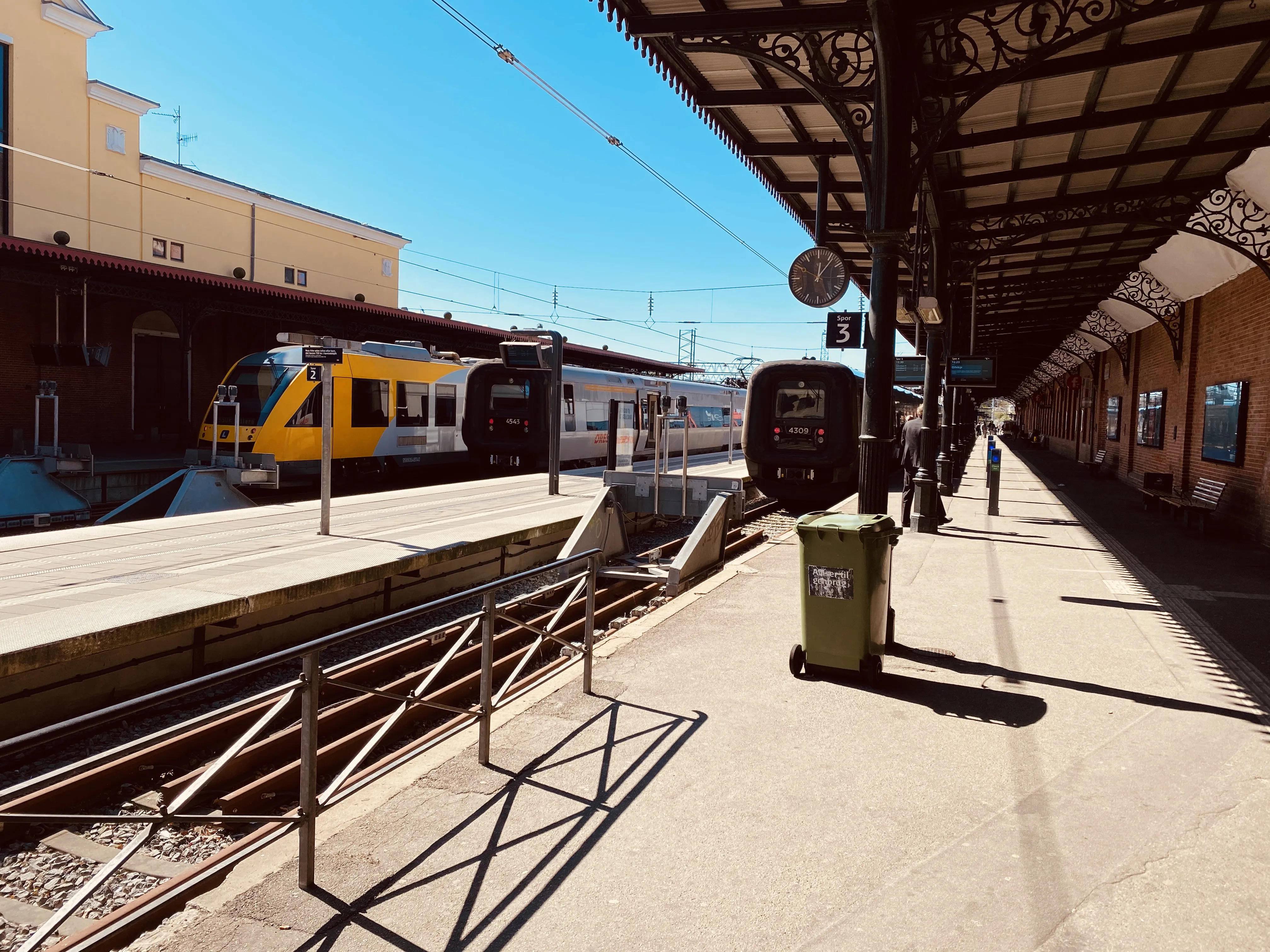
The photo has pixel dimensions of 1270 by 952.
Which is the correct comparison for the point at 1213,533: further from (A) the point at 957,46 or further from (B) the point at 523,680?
(B) the point at 523,680

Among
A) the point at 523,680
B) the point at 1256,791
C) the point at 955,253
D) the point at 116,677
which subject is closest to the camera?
the point at 1256,791

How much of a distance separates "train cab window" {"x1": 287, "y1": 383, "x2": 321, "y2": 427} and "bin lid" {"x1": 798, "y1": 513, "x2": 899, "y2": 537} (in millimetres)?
12902

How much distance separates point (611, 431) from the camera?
41.1 ft

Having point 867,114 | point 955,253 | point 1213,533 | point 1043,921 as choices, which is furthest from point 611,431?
point 1043,921

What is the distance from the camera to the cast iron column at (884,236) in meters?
6.57

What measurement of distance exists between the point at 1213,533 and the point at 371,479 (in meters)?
16.6

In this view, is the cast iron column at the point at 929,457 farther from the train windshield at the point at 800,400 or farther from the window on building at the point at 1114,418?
the window on building at the point at 1114,418

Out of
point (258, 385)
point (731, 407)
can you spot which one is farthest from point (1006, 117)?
point (731, 407)

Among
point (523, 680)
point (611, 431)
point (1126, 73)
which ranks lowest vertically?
point (523, 680)

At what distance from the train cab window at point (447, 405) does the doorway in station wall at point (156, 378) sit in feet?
22.4

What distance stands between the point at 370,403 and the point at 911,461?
10831 millimetres

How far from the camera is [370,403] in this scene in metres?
18.1

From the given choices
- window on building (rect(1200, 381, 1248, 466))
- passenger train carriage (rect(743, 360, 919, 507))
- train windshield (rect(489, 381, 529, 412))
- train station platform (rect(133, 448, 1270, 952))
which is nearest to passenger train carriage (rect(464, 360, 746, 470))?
train windshield (rect(489, 381, 529, 412))

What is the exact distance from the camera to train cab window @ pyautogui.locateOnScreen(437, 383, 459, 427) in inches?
813
